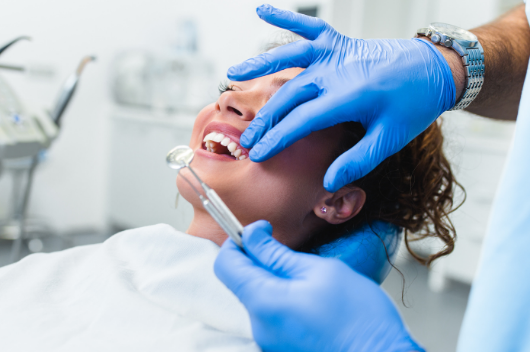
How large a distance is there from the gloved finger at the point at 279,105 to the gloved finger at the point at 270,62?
0.04m

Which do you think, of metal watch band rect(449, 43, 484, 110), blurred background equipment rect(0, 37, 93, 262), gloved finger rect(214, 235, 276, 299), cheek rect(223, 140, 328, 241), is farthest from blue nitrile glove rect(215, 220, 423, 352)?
blurred background equipment rect(0, 37, 93, 262)

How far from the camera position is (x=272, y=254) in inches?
25.3

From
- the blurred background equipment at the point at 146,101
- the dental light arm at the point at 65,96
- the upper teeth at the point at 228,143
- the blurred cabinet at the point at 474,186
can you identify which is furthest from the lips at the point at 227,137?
the blurred cabinet at the point at 474,186

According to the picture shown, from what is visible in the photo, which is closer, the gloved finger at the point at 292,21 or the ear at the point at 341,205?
the gloved finger at the point at 292,21

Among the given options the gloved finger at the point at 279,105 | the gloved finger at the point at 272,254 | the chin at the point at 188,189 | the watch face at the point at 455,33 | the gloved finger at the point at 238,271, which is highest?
the watch face at the point at 455,33

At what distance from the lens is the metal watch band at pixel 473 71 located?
2.96 ft

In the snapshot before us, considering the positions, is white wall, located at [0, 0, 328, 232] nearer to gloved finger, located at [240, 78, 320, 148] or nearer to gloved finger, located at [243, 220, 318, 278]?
gloved finger, located at [240, 78, 320, 148]

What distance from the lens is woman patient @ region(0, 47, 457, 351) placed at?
0.72 meters

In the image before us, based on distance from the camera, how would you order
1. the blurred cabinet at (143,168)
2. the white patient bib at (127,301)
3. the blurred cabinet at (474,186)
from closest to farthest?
the white patient bib at (127,301)
the blurred cabinet at (474,186)
the blurred cabinet at (143,168)

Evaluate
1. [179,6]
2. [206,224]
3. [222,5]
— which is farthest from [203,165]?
[179,6]

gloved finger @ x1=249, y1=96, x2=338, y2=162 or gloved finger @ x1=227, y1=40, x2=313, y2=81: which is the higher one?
gloved finger @ x1=227, y1=40, x2=313, y2=81

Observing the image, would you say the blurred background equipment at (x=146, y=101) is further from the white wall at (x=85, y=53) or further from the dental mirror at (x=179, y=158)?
the dental mirror at (x=179, y=158)

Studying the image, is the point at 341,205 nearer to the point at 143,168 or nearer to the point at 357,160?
the point at 357,160

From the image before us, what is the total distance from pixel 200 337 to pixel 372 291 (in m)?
0.30
